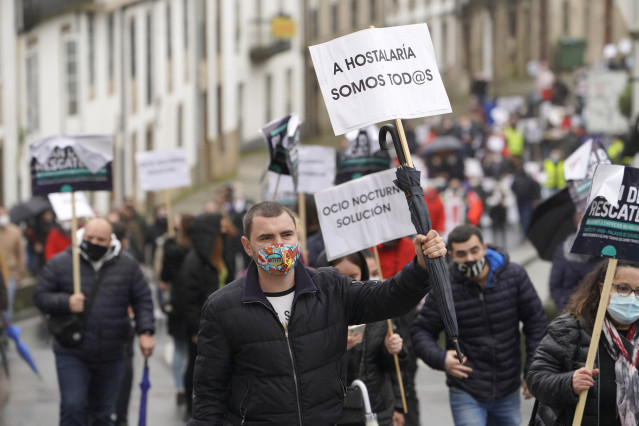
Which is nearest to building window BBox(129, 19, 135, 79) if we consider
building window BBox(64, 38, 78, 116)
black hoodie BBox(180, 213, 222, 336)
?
building window BBox(64, 38, 78, 116)

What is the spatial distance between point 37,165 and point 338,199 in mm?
2998

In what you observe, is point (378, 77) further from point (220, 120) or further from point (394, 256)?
point (220, 120)

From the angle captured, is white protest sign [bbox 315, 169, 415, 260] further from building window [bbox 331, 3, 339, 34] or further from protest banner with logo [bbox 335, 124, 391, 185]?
building window [bbox 331, 3, 339, 34]

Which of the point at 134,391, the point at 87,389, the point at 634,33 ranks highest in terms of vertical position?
the point at 634,33

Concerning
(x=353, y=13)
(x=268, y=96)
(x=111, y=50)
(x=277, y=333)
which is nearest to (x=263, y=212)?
(x=277, y=333)

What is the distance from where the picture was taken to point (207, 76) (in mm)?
43719

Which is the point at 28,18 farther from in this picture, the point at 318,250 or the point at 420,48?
the point at 420,48

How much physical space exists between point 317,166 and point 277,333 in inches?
268

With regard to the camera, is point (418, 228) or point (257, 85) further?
point (257, 85)

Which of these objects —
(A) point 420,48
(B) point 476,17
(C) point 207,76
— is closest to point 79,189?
(A) point 420,48

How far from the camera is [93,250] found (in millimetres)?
9648

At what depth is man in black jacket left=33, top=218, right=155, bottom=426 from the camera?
9.55 m

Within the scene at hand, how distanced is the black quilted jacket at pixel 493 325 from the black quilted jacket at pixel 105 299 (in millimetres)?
2194

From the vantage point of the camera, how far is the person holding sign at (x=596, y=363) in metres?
6.47
